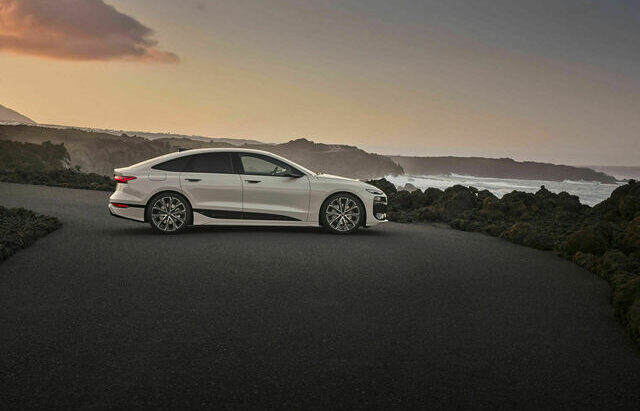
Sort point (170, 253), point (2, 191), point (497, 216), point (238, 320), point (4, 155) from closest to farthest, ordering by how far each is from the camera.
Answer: point (238, 320), point (170, 253), point (497, 216), point (2, 191), point (4, 155)

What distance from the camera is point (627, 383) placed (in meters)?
5.02

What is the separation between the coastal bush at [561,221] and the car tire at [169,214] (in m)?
6.46

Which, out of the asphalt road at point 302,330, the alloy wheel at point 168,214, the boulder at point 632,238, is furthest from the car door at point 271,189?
the boulder at point 632,238

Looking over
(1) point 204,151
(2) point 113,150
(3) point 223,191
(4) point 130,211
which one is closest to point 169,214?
(4) point 130,211

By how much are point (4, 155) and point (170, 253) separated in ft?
86.7

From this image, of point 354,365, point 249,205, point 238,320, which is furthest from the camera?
point 249,205

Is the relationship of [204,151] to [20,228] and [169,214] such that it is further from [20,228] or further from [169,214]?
[20,228]

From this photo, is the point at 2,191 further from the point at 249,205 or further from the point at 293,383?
the point at 293,383

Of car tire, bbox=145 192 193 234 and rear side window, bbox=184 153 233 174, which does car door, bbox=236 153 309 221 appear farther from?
car tire, bbox=145 192 193 234

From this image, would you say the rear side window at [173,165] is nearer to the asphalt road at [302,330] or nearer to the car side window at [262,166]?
the car side window at [262,166]

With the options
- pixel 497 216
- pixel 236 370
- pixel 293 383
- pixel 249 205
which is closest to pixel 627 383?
pixel 293 383

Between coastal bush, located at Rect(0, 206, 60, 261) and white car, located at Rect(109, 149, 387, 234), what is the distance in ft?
4.32

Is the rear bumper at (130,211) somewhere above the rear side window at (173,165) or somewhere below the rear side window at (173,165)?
below

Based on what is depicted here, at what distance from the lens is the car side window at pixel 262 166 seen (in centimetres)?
1270
